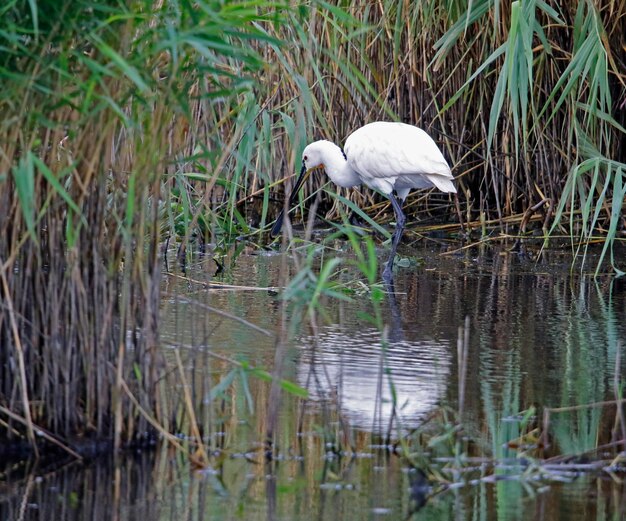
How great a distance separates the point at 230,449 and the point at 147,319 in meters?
0.44

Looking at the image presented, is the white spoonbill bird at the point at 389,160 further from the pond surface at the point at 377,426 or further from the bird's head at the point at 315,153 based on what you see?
the pond surface at the point at 377,426

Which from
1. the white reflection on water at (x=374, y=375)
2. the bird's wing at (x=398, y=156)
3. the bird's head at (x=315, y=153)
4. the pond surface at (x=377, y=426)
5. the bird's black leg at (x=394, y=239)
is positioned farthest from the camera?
the bird's head at (x=315, y=153)

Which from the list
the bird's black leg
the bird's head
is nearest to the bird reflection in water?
the bird's black leg

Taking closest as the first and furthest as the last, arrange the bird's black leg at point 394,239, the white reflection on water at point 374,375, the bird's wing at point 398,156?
the white reflection on water at point 374,375 < the bird's black leg at point 394,239 < the bird's wing at point 398,156

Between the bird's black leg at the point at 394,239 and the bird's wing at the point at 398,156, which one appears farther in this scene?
the bird's wing at the point at 398,156

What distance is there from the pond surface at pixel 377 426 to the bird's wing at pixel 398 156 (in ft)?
6.30

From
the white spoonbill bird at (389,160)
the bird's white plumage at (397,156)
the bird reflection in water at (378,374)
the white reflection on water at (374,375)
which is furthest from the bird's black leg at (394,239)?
the white reflection on water at (374,375)

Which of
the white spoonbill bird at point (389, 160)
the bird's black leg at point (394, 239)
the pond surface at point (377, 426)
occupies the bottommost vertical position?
the pond surface at point (377, 426)

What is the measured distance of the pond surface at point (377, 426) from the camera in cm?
311

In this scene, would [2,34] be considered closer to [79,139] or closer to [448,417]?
[79,139]

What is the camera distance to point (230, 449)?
354 centimetres

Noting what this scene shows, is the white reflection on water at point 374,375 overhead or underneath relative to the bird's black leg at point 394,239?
underneath

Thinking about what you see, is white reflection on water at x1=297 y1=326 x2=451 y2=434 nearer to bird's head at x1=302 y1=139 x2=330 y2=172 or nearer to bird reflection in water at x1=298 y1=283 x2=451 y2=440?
bird reflection in water at x1=298 y1=283 x2=451 y2=440

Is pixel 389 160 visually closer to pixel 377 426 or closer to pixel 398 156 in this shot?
pixel 398 156
